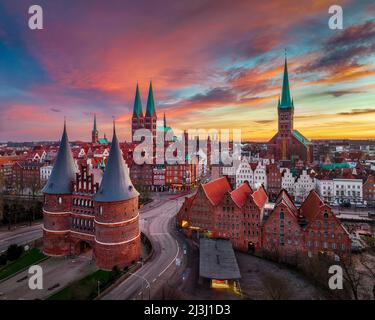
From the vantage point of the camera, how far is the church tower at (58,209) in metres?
35.9

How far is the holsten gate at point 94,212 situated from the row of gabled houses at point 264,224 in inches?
436

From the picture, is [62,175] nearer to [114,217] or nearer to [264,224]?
[114,217]

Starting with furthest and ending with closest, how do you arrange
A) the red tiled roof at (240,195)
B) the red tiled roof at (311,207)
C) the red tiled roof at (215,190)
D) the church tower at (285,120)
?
the church tower at (285,120)
the red tiled roof at (215,190)
the red tiled roof at (240,195)
the red tiled roof at (311,207)

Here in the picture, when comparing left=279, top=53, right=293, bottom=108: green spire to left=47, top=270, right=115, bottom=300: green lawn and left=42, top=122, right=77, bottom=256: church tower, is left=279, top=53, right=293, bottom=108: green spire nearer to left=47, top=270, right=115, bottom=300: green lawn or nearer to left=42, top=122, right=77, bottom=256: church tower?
left=42, top=122, right=77, bottom=256: church tower

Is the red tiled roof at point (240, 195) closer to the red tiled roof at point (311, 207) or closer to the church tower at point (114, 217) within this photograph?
the red tiled roof at point (311, 207)

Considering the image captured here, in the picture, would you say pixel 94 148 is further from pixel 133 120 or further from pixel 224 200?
pixel 224 200

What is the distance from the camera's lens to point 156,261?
33.1 m

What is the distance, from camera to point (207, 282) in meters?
28.6

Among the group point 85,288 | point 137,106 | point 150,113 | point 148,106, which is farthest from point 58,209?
point 137,106

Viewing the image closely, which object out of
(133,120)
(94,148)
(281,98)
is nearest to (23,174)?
(94,148)

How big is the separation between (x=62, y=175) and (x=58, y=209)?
14.5 ft

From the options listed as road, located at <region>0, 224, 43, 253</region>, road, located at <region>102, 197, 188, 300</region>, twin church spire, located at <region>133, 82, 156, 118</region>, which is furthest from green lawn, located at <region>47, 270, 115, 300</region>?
twin church spire, located at <region>133, 82, 156, 118</region>

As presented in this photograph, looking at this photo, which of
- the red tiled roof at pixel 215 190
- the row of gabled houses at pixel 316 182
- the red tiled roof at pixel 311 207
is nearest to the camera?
the red tiled roof at pixel 311 207

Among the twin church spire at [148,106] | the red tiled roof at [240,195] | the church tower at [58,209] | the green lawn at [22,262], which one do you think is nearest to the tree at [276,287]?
the red tiled roof at [240,195]
